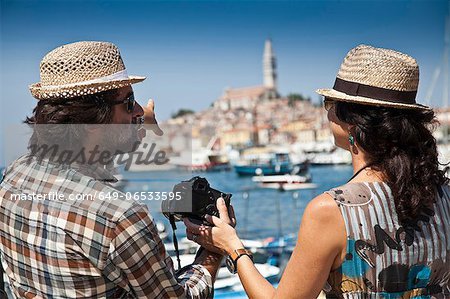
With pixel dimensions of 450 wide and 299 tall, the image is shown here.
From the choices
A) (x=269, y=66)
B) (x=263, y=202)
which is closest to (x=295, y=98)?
(x=269, y=66)

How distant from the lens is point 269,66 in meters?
102

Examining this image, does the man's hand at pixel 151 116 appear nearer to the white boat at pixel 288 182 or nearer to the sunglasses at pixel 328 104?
the sunglasses at pixel 328 104

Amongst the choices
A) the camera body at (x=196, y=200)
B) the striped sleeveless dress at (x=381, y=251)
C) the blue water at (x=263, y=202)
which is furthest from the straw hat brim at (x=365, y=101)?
the blue water at (x=263, y=202)

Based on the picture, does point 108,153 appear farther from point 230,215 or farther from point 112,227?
point 230,215

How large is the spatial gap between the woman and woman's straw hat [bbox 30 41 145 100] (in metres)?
0.40

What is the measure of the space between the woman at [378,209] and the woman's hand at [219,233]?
0.07 meters

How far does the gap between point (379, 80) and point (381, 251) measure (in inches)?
12.3

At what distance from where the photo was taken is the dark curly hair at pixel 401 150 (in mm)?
1094

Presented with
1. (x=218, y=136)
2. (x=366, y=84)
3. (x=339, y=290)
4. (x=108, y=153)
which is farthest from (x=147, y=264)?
(x=218, y=136)

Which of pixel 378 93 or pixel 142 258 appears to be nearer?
pixel 142 258

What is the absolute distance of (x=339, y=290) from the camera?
111 cm

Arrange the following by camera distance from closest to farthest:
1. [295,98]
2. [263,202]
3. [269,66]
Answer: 1. [263,202]
2. [295,98]
3. [269,66]

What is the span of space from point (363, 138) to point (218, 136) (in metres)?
60.7

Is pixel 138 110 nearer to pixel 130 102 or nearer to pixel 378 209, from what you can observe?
pixel 130 102
